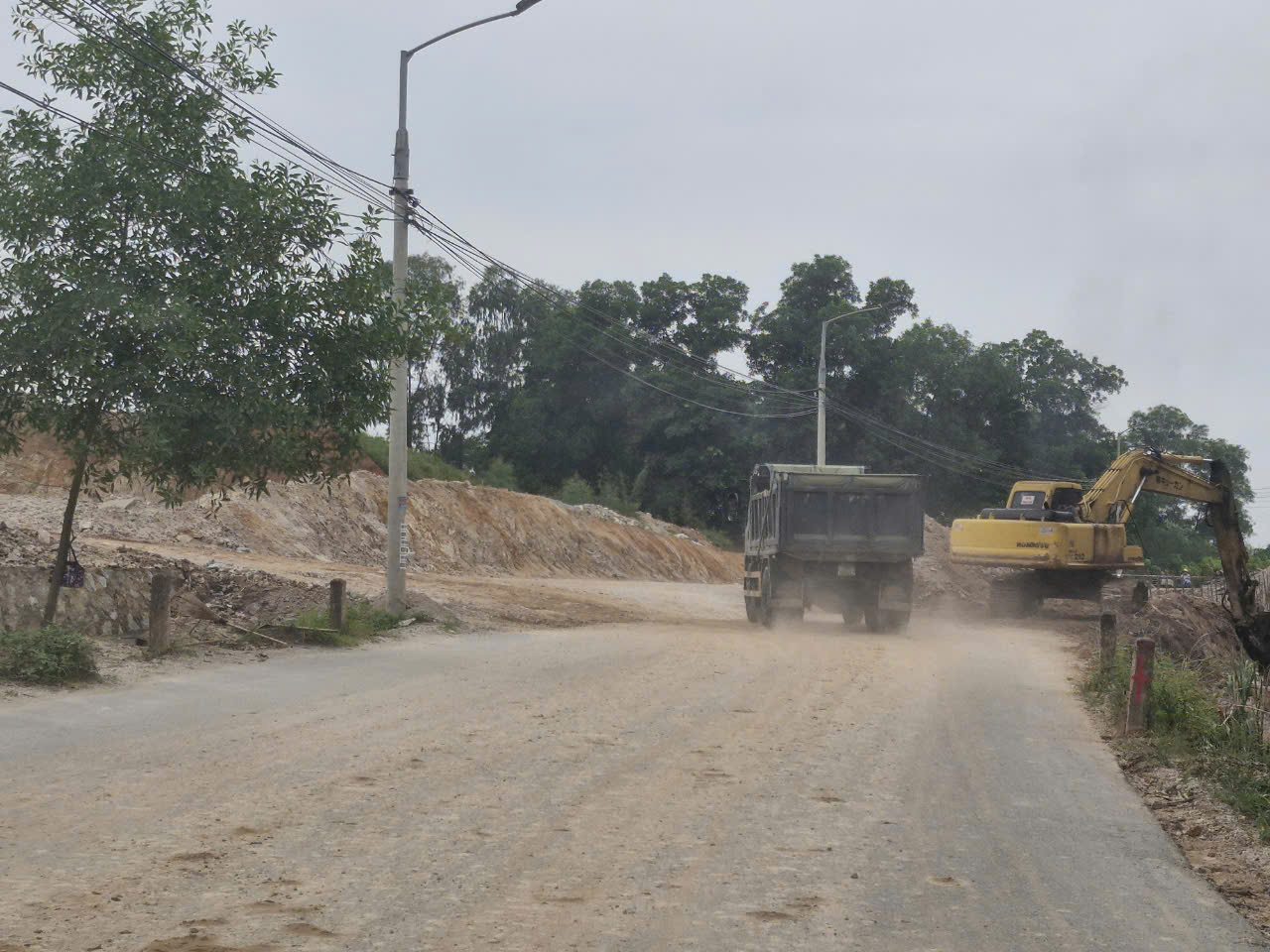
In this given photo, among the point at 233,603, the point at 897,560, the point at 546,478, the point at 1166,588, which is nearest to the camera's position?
the point at 233,603

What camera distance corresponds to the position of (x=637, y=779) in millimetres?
8812

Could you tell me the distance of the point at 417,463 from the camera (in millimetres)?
53906

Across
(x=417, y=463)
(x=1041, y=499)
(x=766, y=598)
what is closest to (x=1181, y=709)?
(x=766, y=598)

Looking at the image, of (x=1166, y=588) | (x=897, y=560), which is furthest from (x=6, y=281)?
(x=1166, y=588)

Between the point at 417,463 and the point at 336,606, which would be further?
the point at 417,463

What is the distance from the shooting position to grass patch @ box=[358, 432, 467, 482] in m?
51.3

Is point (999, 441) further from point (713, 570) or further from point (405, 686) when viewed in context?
point (405, 686)

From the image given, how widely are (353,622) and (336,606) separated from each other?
25.1 inches

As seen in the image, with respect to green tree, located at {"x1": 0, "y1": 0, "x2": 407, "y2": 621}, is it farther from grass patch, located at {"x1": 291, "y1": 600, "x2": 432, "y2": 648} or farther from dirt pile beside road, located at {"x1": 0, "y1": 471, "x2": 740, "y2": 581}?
dirt pile beside road, located at {"x1": 0, "y1": 471, "x2": 740, "y2": 581}

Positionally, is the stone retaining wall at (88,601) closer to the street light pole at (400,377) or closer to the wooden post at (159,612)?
the wooden post at (159,612)

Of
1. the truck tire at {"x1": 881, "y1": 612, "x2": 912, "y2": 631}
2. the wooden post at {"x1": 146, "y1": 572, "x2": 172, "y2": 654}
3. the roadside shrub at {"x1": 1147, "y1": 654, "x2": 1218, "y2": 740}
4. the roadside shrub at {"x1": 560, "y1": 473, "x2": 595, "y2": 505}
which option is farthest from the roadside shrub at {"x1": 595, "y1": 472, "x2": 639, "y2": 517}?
the roadside shrub at {"x1": 1147, "y1": 654, "x2": 1218, "y2": 740}

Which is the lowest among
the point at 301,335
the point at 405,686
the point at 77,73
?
the point at 405,686

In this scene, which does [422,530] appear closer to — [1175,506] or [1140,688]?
[1140,688]

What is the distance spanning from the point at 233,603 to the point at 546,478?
161 ft
